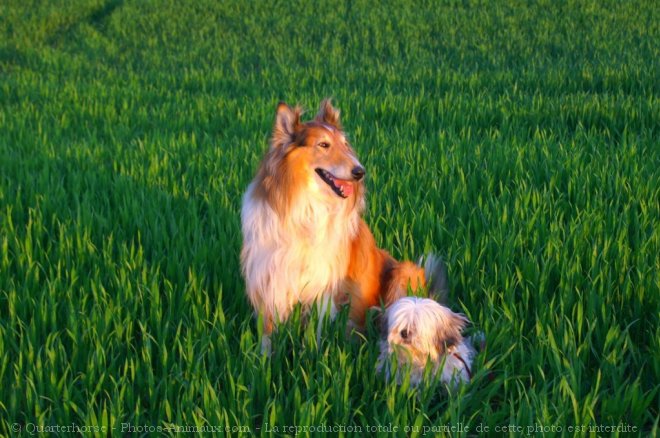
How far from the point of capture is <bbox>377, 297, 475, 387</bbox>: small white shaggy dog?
106 inches

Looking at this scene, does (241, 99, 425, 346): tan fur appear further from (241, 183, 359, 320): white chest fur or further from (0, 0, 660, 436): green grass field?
(0, 0, 660, 436): green grass field

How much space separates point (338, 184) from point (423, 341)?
0.87m

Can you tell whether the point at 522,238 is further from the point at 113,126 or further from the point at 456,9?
the point at 456,9

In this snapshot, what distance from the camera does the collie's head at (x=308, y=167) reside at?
305cm

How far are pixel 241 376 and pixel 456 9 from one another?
611 inches

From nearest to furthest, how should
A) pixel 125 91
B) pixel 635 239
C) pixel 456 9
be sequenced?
pixel 635 239
pixel 125 91
pixel 456 9

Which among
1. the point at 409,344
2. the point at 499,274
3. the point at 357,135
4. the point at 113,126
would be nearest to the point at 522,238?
the point at 499,274

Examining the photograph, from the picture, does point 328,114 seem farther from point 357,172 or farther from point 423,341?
point 423,341

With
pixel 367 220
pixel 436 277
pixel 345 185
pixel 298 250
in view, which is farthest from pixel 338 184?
pixel 367 220

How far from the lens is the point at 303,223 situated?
3105 millimetres

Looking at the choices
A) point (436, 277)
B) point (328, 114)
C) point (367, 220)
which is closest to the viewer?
point (328, 114)

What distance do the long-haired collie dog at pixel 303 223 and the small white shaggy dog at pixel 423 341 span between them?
457 mm

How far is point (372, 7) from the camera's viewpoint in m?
16.9

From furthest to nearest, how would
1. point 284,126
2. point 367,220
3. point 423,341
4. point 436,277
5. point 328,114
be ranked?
point 367,220
point 436,277
point 328,114
point 284,126
point 423,341
